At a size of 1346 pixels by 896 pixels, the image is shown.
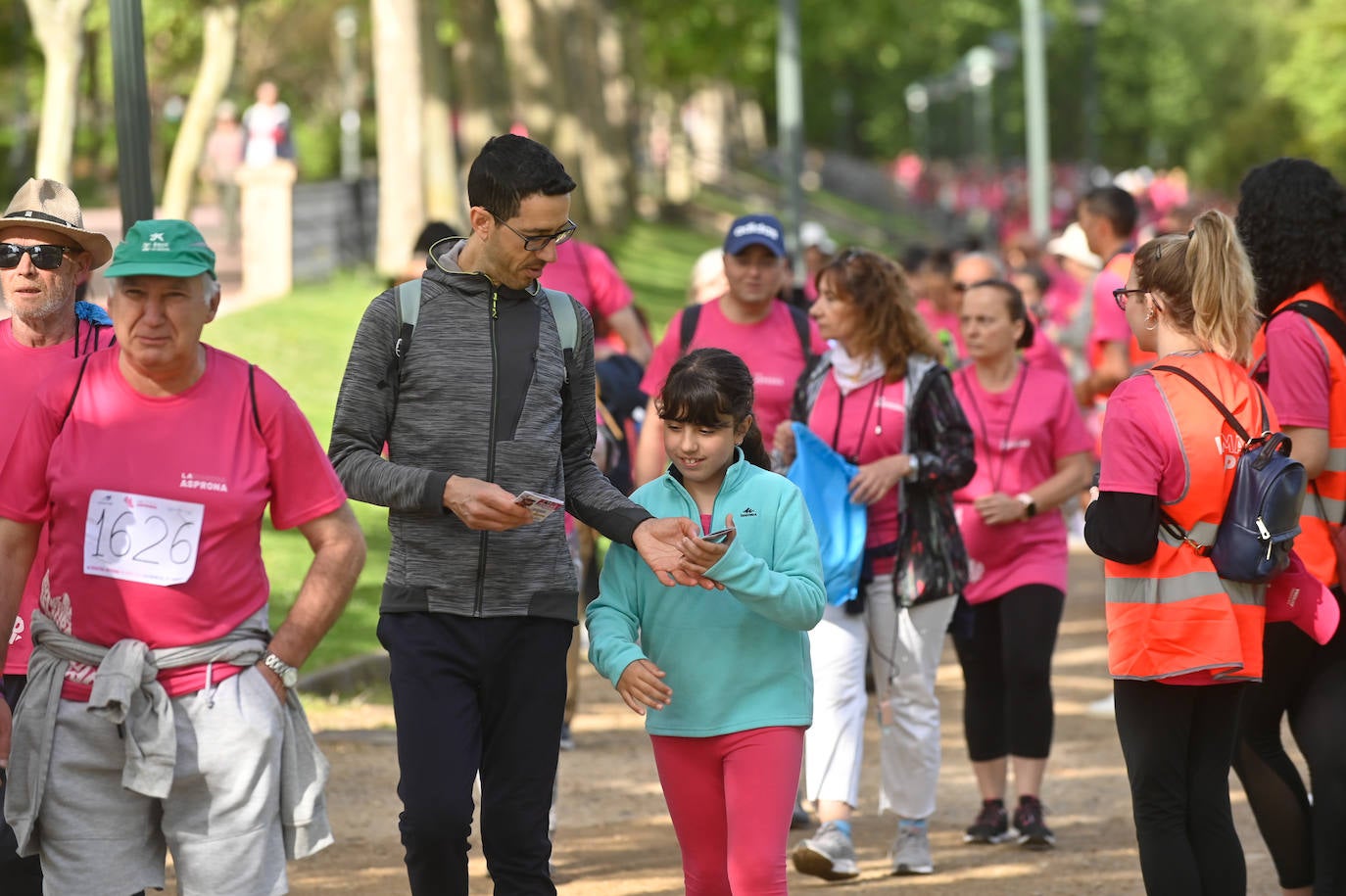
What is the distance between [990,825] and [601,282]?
2692 millimetres

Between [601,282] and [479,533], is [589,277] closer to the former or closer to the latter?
[601,282]

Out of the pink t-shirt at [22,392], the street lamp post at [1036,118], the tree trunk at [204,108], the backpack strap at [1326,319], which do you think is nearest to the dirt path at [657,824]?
the backpack strap at [1326,319]

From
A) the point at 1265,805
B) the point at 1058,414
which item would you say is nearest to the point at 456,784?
the point at 1265,805

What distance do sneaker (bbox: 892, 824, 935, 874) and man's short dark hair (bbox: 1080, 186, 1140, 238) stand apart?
334cm

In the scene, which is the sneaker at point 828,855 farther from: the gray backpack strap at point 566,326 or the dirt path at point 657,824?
the gray backpack strap at point 566,326

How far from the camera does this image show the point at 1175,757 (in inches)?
206

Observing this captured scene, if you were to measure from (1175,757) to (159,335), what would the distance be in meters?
2.63

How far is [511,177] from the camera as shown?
4.94 metres

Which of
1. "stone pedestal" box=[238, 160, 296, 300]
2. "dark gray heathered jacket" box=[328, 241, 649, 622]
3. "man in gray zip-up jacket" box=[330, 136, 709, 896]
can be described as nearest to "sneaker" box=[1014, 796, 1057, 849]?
"man in gray zip-up jacket" box=[330, 136, 709, 896]

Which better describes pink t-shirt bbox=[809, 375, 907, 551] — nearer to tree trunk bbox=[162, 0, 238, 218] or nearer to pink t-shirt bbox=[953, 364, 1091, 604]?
pink t-shirt bbox=[953, 364, 1091, 604]

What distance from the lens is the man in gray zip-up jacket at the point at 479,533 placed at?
16.3 feet

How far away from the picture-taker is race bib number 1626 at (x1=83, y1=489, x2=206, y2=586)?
14.4 ft

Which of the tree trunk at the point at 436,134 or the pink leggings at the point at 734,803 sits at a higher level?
the tree trunk at the point at 436,134

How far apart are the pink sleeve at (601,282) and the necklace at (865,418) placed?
5.32ft
